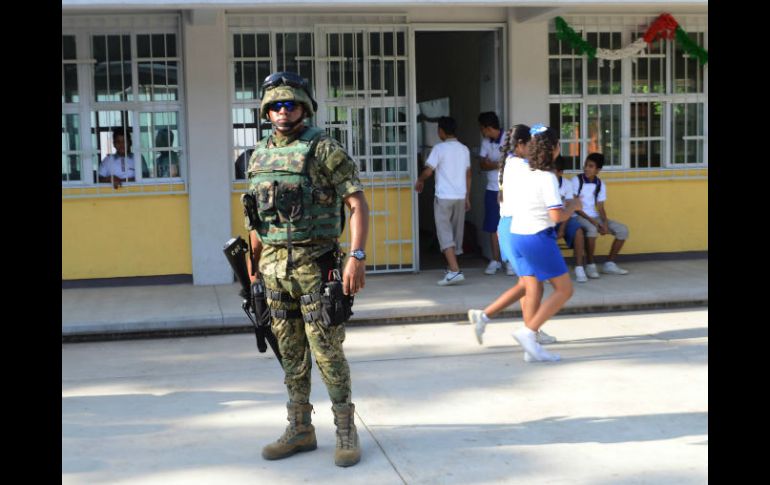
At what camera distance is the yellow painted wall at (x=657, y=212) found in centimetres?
1098

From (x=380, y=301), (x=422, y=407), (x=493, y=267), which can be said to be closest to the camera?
(x=422, y=407)

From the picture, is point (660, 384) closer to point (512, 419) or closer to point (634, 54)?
point (512, 419)

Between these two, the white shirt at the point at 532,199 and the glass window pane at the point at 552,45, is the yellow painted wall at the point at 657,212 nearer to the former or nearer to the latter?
the glass window pane at the point at 552,45

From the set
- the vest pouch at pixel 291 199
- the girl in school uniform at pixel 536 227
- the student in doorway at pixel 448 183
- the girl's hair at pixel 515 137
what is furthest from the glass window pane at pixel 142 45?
the vest pouch at pixel 291 199

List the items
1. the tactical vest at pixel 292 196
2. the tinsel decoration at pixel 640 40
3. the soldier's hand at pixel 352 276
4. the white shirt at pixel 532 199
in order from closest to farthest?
1. the soldier's hand at pixel 352 276
2. the tactical vest at pixel 292 196
3. the white shirt at pixel 532 199
4. the tinsel decoration at pixel 640 40

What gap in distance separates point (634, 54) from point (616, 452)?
22.8ft

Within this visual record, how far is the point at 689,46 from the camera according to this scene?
1076 centimetres

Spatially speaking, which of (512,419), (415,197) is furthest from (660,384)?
(415,197)

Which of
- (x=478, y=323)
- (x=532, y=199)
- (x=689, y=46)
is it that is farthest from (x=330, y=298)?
(x=689, y=46)

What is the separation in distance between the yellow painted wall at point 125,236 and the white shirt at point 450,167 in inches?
106

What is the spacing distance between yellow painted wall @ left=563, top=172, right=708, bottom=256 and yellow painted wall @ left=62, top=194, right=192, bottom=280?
4.48 meters

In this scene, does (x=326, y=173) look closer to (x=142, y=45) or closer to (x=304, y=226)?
(x=304, y=226)

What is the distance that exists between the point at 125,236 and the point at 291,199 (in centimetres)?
570

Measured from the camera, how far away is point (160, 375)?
6.83 metres
